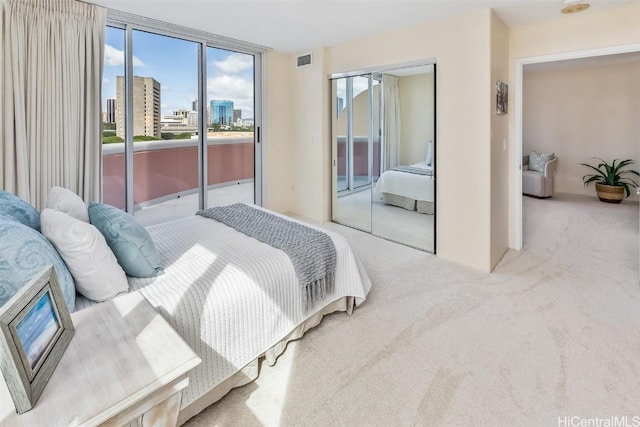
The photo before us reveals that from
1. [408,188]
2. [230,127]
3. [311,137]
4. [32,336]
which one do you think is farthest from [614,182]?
[32,336]

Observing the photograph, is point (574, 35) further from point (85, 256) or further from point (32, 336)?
point (32, 336)

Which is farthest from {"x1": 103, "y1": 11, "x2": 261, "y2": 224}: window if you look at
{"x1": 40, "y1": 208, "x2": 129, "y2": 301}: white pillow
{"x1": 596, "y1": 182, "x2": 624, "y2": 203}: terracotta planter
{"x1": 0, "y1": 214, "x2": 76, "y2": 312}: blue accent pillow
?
{"x1": 596, "y1": 182, "x2": 624, "y2": 203}: terracotta planter

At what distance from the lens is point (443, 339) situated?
7.24 feet

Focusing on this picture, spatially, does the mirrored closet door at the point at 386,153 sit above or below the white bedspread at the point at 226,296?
above

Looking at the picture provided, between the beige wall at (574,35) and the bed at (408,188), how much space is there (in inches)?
34.8

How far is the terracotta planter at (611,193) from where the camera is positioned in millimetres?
5918

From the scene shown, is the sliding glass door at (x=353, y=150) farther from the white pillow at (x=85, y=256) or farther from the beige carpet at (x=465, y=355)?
the white pillow at (x=85, y=256)

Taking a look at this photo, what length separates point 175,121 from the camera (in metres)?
4.07

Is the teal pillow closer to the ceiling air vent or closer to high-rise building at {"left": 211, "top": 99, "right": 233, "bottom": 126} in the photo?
the ceiling air vent

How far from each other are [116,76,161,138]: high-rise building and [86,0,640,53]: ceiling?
26.8 inches

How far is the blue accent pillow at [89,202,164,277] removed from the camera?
1.75 meters

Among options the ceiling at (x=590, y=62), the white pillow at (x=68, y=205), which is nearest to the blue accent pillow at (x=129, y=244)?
the white pillow at (x=68, y=205)

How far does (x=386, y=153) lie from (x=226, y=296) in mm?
3080

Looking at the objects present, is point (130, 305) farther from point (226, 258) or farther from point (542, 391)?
point (542, 391)
